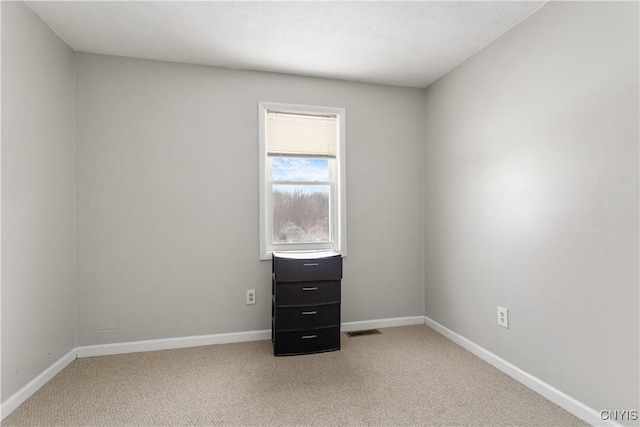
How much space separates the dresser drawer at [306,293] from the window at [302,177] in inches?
17.6

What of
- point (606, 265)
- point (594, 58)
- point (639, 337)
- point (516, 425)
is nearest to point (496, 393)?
point (516, 425)

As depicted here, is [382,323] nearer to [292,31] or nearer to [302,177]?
[302,177]

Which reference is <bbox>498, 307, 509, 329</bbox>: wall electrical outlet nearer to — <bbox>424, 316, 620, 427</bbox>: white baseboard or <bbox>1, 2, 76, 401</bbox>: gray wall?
<bbox>424, 316, 620, 427</bbox>: white baseboard

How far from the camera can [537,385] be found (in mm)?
2223

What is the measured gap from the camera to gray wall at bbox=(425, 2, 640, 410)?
5.78 ft

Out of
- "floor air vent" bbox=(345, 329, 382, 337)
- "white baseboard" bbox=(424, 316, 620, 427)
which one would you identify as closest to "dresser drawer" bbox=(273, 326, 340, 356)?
"floor air vent" bbox=(345, 329, 382, 337)

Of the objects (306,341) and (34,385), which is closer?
(34,385)

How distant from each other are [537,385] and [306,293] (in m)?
1.67

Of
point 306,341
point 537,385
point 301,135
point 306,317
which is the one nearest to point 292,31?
point 301,135

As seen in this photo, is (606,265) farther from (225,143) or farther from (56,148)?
(56,148)

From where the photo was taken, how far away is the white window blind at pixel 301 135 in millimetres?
3266

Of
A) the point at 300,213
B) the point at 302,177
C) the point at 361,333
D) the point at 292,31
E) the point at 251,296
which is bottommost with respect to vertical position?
the point at 361,333

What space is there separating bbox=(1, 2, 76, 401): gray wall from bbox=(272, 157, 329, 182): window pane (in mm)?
1633

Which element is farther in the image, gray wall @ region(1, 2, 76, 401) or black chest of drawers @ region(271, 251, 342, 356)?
black chest of drawers @ region(271, 251, 342, 356)
